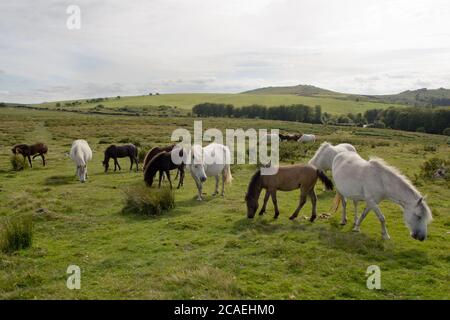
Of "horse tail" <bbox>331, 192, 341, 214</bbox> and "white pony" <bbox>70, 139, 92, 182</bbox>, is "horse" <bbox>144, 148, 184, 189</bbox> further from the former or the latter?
"horse tail" <bbox>331, 192, 341, 214</bbox>

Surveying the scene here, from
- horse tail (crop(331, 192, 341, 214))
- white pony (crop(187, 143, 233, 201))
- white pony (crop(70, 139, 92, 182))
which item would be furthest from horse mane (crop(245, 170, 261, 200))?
white pony (crop(70, 139, 92, 182))

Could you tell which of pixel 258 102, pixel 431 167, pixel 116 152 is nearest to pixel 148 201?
pixel 116 152

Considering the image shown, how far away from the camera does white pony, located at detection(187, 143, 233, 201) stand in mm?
13242

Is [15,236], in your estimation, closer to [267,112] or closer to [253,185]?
[253,185]

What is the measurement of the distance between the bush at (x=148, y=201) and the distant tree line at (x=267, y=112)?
97.1 m

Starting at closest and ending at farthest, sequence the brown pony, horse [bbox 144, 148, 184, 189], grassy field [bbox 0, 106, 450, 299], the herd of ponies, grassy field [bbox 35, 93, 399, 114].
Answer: grassy field [bbox 0, 106, 450, 299] < the herd of ponies < the brown pony < horse [bbox 144, 148, 184, 189] < grassy field [bbox 35, 93, 399, 114]

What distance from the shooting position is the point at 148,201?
11703 millimetres

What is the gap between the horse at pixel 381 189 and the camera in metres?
8.10

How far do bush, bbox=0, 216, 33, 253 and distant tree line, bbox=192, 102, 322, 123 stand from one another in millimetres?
101359

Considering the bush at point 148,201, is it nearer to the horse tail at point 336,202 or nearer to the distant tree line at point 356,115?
the horse tail at point 336,202

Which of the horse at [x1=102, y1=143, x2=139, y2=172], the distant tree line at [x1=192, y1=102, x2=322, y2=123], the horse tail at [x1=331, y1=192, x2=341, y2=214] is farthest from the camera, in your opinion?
the distant tree line at [x1=192, y1=102, x2=322, y2=123]

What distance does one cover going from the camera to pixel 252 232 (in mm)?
9453
